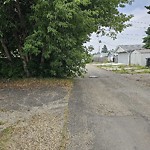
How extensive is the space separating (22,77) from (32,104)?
→ 312 inches

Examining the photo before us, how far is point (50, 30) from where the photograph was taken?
13438 mm

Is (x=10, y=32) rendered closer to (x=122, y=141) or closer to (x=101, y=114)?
(x=101, y=114)

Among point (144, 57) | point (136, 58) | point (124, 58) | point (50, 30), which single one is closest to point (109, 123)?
point (50, 30)

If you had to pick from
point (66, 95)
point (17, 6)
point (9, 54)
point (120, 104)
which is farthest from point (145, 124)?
point (9, 54)

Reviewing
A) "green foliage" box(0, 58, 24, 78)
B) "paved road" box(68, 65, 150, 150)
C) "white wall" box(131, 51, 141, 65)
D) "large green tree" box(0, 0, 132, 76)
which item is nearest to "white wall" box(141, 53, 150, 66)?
"white wall" box(131, 51, 141, 65)

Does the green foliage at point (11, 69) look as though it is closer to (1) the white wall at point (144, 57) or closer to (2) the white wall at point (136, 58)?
(1) the white wall at point (144, 57)

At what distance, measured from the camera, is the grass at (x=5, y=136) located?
5125mm

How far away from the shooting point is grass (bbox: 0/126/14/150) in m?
5.12

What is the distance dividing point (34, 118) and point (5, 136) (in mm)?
1554

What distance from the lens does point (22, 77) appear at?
1686 centimetres

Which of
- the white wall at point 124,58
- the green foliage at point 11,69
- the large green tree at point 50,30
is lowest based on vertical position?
the white wall at point 124,58

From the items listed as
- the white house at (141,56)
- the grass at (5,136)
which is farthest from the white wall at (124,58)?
the grass at (5,136)

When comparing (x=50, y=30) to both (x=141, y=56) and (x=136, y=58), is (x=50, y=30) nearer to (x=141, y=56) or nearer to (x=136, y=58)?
(x=141, y=56)

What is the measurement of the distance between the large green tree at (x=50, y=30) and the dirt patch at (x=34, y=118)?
312 centimetres
